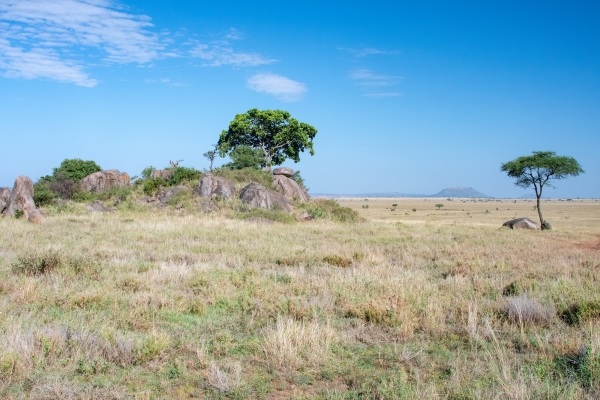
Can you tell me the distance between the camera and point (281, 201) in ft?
109

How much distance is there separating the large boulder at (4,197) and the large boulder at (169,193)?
9379 mm

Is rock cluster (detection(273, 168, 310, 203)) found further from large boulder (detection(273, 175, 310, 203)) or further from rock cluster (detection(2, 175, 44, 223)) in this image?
rock cluster (detection(2, 175, 44, 223))

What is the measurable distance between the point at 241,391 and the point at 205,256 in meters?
9.31

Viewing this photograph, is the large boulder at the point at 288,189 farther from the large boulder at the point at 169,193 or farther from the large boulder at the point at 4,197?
the large boulder at the point at 4,197

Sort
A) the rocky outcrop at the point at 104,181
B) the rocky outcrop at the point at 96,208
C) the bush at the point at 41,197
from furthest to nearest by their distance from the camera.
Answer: the rocky outcrop at the point at 104,181 < the bush at the point at 41,197 < the rocky outcrop at the point at 96,208

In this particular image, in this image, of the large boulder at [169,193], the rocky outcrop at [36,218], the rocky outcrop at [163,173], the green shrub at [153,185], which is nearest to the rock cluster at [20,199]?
the rocky outcrop at [36,218]

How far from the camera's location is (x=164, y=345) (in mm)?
5926

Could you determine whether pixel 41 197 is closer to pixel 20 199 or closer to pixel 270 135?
pixel 20 199

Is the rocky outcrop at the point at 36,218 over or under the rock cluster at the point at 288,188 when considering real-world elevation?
under

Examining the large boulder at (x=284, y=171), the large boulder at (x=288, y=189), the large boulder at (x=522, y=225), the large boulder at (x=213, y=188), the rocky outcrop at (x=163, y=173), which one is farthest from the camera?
the large boulder at (x=284, y=171)

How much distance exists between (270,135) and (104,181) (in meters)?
20.1

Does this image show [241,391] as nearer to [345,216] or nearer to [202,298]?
[202,298]

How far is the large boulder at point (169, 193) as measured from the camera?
105ft

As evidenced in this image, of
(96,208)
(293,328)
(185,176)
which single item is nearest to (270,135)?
(185,176)
